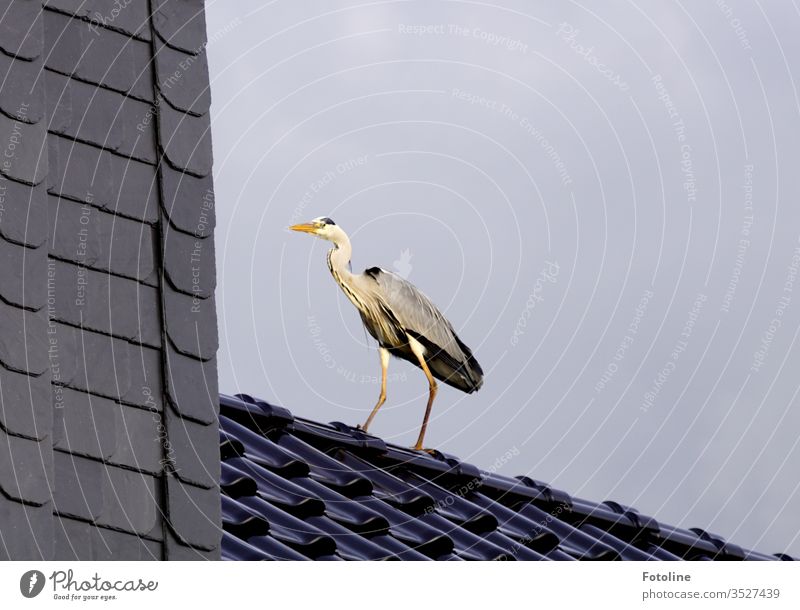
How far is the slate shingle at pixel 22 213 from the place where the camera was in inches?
221

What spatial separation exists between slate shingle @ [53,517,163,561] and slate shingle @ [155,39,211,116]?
1.89 meters

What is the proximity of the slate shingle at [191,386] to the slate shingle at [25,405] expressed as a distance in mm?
654

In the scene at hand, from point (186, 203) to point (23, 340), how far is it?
112 centimetres

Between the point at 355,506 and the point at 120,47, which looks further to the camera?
the point at 355,506

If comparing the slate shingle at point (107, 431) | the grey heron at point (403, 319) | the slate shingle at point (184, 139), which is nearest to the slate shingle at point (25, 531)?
the slate shingle at point (107, 431)

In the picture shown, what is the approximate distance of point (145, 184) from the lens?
20.6 ft

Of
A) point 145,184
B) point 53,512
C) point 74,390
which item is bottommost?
point 53,512

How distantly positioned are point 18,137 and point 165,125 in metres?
0.78

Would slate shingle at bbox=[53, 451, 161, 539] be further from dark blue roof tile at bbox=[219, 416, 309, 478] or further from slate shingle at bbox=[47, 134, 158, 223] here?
dark blue roof tile at bbox=[219, 416, 309, 478]

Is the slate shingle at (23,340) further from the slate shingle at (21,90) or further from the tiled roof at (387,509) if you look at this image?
the tiled roof at (387,509)

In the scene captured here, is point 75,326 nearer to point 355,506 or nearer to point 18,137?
point 18,137

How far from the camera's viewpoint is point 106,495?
18.4 ft

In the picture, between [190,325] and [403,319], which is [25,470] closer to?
[190,325]
